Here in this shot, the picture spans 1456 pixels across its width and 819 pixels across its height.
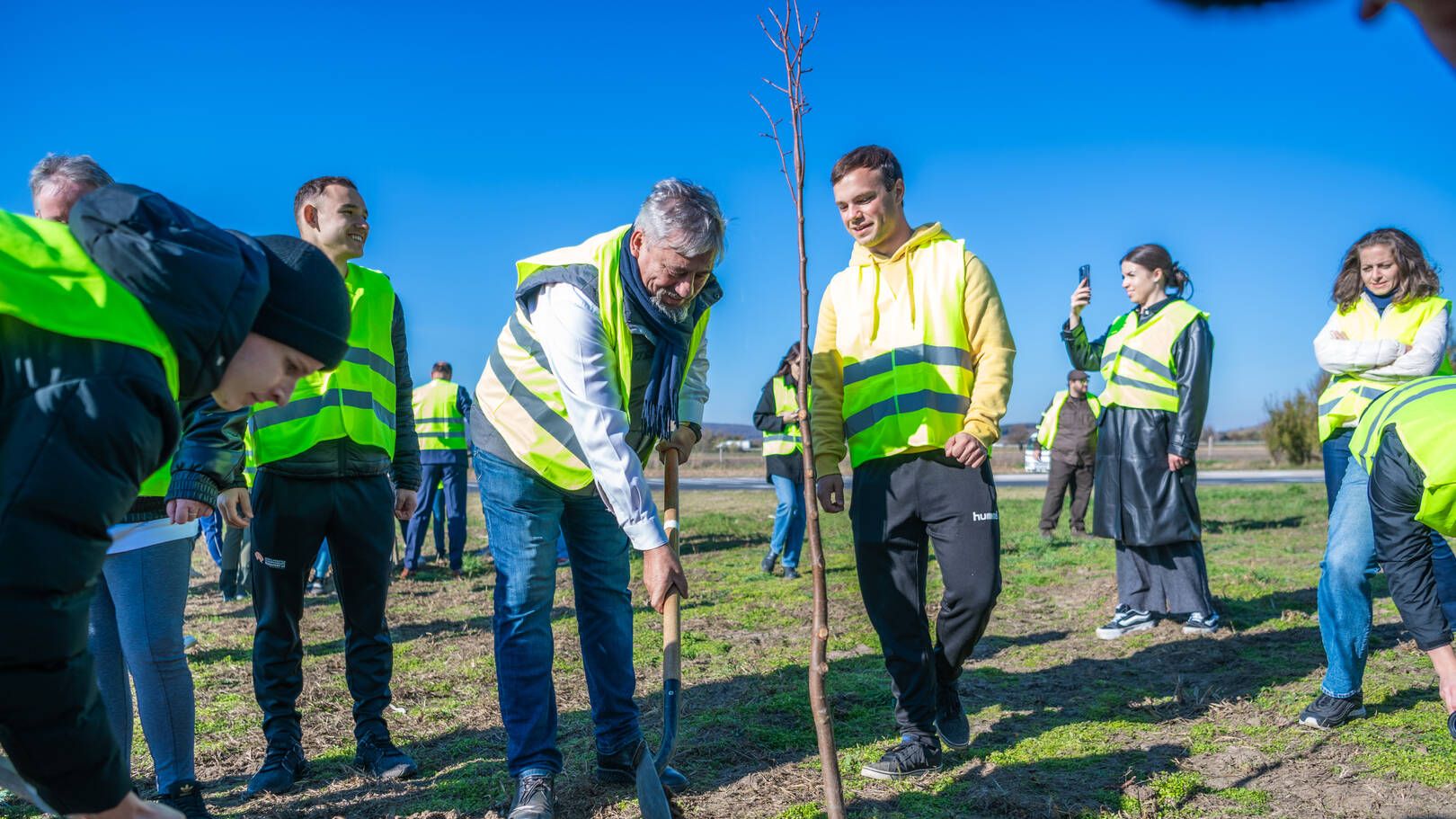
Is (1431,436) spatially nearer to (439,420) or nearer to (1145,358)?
(1145,358)

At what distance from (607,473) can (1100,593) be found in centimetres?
531

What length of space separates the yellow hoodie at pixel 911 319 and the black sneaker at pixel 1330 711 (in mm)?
1759

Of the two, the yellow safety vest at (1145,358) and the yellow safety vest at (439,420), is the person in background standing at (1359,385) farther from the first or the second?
the yellow safety vest at (439,420)

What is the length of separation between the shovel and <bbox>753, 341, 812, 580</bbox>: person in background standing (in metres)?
4.89

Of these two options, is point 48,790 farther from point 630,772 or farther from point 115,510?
Result: point 630,772

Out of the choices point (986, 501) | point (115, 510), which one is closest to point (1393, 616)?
point (986, 501)

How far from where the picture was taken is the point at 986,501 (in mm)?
3521

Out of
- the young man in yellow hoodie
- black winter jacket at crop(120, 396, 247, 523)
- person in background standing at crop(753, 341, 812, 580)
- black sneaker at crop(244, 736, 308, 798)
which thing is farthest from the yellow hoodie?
person in background standing at crop(753, 341, 812, 580)

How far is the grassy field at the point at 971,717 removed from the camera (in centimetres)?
323

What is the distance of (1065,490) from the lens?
11.4 meters

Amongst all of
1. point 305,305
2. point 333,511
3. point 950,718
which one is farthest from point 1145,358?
point 305,305

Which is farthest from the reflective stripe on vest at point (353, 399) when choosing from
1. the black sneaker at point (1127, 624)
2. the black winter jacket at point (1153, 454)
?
the black sneaker at point (1127, 624)

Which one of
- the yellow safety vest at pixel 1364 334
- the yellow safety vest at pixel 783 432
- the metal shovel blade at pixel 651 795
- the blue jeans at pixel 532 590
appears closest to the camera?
the metal shovel blade at pixel 651 795

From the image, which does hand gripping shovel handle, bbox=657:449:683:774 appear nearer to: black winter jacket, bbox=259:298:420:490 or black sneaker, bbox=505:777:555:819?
black sneaker, bbox=505:777:555:819
